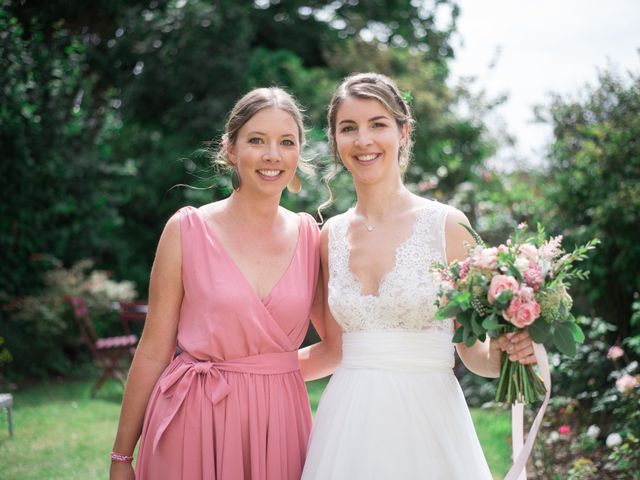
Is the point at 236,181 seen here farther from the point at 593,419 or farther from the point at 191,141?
the point at 191,141

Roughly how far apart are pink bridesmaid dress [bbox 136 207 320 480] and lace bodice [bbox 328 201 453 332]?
25 centimetres

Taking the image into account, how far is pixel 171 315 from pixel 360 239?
0.93 m

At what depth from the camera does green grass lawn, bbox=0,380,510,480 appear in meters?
5.80

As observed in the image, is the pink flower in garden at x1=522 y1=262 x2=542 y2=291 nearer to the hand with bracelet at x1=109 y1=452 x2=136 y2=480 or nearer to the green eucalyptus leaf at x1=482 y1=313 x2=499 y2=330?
the green eucalyptus leaf at x1=482 y1=313 x2=499 y2=330

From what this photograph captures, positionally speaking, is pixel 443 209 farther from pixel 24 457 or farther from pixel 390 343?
pixel 24 457

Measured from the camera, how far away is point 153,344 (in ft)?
9.89

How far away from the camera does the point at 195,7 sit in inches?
511

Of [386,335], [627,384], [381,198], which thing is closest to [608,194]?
[627,384]

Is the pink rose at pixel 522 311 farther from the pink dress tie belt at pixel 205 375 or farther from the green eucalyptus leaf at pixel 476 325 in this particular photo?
the pink dress tie belt at pixel 205 375

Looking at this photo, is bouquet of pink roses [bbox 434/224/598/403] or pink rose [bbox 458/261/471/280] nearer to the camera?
bouquet of pink roses [bbox 434/224/598/403]

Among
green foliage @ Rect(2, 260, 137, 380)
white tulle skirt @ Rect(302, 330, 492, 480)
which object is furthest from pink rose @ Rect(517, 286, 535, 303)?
green foliage @ Rect(2, 260, 137, 380)

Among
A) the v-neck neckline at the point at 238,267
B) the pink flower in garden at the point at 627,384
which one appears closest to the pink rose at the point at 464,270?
the v-neck neckline at the point at 238,267

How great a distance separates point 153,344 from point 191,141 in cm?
1085

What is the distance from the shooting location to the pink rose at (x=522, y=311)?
237 centimetres
